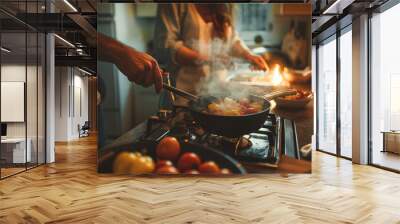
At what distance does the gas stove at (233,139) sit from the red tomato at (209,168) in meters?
0.28

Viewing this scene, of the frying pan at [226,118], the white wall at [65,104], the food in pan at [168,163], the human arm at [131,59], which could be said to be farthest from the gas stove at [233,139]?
the white wall at [65,104]

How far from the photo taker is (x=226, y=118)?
6453 millimetres

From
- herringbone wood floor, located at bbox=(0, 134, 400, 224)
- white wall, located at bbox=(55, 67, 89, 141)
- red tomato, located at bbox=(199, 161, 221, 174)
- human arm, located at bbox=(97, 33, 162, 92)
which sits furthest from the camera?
white wall, located at bbox=(55, 67, 89, 141)

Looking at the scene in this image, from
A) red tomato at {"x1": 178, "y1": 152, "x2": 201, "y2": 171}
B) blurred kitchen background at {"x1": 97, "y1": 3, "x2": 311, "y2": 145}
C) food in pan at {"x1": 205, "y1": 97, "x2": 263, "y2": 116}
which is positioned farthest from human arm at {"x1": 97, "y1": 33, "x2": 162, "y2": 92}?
red tomato at {"x1": 178, "y1": 152, "x2": 201, "y2": 171}

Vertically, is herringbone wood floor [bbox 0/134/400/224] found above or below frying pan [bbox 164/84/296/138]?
below

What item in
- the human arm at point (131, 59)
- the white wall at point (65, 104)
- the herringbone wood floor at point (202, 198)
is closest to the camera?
the herringbone wood floor at point (202, 198)

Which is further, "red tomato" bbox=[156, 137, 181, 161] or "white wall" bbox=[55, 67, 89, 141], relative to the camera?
"white wall" bbox=[55, 67, 89, 141]

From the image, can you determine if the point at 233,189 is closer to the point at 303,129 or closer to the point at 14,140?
the point at 303,129

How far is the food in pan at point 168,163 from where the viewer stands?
21.2 ft

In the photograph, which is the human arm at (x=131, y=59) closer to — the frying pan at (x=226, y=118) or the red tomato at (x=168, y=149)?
the frying pan at (x=226, y=118)

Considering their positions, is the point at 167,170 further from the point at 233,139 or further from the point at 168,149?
the point at 233,139

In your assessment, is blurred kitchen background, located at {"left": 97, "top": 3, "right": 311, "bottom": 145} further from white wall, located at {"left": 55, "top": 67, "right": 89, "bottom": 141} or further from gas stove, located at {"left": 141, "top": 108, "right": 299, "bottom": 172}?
white wall, located at {"left": 55, "top": 67, "right": 89, "bottom": 141}

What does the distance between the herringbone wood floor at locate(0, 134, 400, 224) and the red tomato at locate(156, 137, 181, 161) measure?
0.40m

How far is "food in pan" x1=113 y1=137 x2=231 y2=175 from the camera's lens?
645cm
